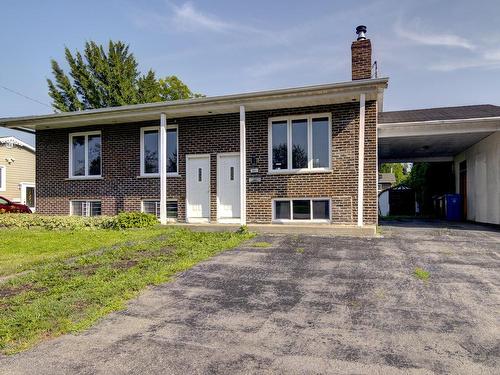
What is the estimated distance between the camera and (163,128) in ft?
36.1

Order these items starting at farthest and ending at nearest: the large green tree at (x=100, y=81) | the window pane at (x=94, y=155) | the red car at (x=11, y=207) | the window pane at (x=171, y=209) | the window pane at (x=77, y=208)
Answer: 1. the large green tree at (x=100, y=81)
2. the red car at (x=11, y=207)
3. the window pane at (x=77, y=208)
4. the window pane at (x=94, y=155)
5. the window pane at (x=171, y=209)

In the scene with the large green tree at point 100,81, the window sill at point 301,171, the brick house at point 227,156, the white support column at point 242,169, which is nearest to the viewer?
the brick house at point 227,156

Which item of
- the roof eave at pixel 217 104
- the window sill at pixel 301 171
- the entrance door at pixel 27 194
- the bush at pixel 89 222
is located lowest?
the bush at pixel 89 222

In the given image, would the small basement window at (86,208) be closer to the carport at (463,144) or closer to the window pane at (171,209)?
the window pane at (171,209)

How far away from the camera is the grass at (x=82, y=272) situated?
368 cm

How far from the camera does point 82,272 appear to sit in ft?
18.7

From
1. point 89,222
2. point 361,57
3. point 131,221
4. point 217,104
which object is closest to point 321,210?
point 217,104

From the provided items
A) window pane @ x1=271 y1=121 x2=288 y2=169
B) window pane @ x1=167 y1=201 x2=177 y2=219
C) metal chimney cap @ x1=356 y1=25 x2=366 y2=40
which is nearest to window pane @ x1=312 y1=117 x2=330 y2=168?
window pane @ x1=271 y1=121 x2=288 y2=169

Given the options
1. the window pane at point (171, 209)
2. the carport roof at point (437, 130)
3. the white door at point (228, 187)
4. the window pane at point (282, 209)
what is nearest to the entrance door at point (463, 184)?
the carport roof at point (437, 130)

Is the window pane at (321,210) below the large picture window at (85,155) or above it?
below

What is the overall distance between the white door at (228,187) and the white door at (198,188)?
1.32ft

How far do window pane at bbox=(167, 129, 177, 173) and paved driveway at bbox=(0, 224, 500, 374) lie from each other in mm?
6315

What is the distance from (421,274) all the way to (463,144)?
10.2 m

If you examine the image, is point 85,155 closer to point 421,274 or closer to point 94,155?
point 94,155
